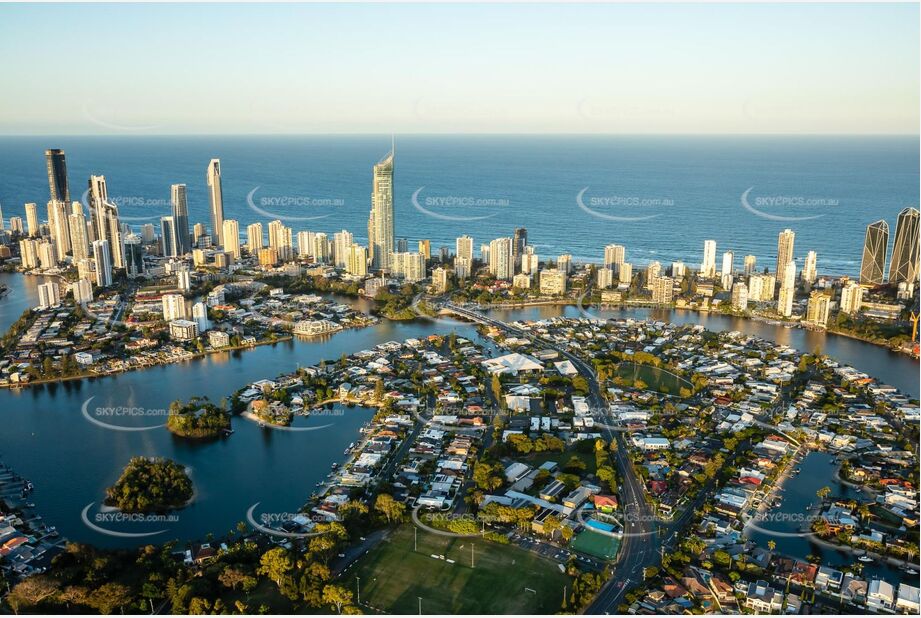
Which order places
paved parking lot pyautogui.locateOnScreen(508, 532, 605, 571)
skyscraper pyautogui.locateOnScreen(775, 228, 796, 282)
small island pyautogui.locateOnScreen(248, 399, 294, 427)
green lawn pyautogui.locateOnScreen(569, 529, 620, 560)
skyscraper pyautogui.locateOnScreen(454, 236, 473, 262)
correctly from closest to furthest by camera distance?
paved parking lot pyautogui.locateOnScreen(508, 532, 605, 571), green lawn pyautogui.locateOnScreen(569, 529, 620, 560), small island pyautogui.locateOnScreen(248, 399, 294, 427), skyscraper pyautogui.locateOnScreen(775, 228, 796, 282), skyscraper pyautogui.locateOnScreen(454, 236, 473, 262)

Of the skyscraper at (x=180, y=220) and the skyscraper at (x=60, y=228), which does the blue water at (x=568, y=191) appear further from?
the skyscraper at (x=60, y=228)

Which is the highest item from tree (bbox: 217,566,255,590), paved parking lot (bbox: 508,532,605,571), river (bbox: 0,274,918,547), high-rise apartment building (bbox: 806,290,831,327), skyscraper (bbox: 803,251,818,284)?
skyscraper (bbox: 803,251,818,284)

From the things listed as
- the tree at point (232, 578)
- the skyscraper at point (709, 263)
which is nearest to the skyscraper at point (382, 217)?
the skyscraper at point (709, 263)

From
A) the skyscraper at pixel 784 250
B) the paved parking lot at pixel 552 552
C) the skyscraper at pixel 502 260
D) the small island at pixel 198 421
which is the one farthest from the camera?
the skyscraper at pixel 502 260

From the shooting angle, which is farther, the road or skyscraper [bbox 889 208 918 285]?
skyscraper [bbox 889 208 918 285]

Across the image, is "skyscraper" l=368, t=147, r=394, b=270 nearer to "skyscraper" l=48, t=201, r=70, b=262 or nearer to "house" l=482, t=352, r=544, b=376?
"house" l=482, t=352, r=544, b=376

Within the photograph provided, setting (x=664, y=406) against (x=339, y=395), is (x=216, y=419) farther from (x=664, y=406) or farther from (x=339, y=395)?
(x=664, y=406)

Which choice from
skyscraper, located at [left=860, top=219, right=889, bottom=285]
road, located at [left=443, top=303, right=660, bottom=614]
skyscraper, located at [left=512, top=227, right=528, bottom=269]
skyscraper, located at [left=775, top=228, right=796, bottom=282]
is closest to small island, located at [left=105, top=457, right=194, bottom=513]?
road, located at [left=443, top=303, right=660, bottom=614]

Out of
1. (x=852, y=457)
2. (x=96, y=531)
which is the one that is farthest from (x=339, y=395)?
(x=852, y=457)
